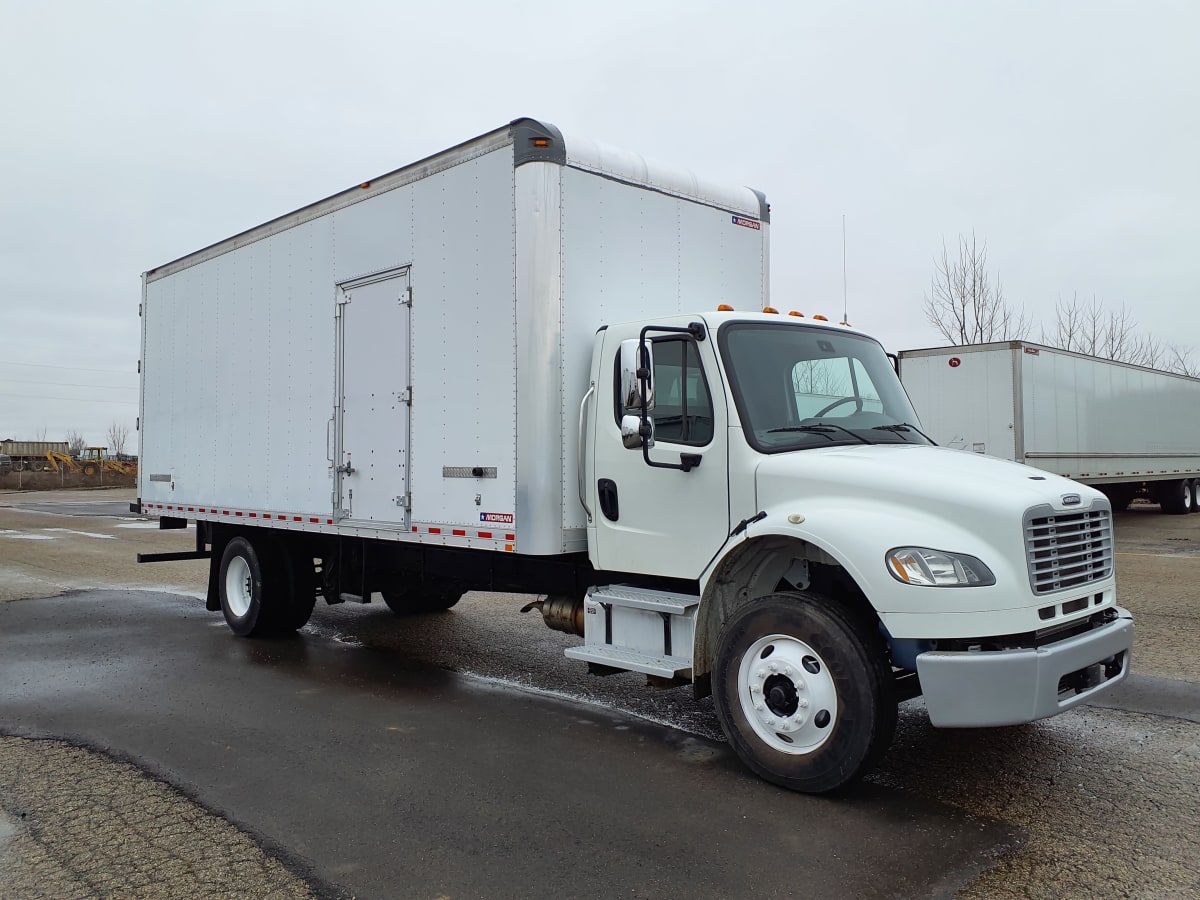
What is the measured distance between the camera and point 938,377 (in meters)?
17.5

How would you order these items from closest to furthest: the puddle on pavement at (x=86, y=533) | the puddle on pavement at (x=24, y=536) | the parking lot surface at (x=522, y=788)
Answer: the parking lot surface at (x=522, y=788) → the puddle on pavement at (x=24, y=536) → the puddle on pavement at (x=86, y=533)

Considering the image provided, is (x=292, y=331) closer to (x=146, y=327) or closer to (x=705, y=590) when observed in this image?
(x=146, y=327)

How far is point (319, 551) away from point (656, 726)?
4.31 metres

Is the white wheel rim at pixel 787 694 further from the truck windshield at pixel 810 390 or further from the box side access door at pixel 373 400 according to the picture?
the box side access door at pixel 373 400

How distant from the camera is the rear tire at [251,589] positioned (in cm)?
882

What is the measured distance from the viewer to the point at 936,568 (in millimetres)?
4262

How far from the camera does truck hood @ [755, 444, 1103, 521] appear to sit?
172 inches

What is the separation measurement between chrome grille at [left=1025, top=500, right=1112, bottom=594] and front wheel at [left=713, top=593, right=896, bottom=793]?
871 mm

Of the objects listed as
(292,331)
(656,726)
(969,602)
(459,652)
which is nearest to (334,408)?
(292,331)

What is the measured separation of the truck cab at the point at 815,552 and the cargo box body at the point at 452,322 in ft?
1.35

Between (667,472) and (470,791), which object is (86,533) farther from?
(667,472)

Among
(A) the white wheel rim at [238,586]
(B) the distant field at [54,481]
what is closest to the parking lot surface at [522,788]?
(A) the white wheel rim at [238,586]

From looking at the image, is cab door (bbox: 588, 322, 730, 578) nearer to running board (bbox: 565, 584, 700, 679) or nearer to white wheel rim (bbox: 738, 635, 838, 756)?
running board (bbox: 565, 584, 700, 679)

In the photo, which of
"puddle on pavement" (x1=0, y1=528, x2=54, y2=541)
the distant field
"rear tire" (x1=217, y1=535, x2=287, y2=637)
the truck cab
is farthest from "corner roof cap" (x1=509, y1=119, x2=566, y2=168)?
the distant field
